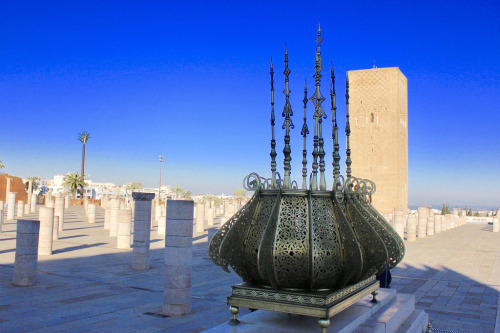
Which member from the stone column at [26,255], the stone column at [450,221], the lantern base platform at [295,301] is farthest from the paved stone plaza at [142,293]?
the stone column at [450,221]

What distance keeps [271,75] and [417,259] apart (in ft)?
40.6

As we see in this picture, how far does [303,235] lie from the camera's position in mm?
3816

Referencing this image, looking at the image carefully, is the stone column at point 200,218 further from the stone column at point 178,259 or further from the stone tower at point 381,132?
the stone tower at point 381,132

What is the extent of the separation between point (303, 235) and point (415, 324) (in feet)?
7.67

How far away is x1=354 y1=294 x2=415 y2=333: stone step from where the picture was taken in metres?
4.17

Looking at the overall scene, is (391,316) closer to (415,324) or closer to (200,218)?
(415,324)

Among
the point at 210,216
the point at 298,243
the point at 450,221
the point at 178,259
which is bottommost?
the point at 450,221

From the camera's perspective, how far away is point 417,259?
49.0 ft

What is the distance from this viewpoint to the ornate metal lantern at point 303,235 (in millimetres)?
3764

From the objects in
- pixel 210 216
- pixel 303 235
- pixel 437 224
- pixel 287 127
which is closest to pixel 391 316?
pixel 303 235

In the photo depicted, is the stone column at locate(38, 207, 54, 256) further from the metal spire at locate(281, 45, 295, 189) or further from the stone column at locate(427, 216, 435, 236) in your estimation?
the stone column at locate(427, 216, 435, 236)

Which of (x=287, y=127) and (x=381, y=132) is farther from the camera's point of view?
(x=381, y=132)

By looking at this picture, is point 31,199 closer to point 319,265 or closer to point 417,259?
point 417,259

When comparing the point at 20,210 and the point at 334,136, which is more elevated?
the point at 334,136
